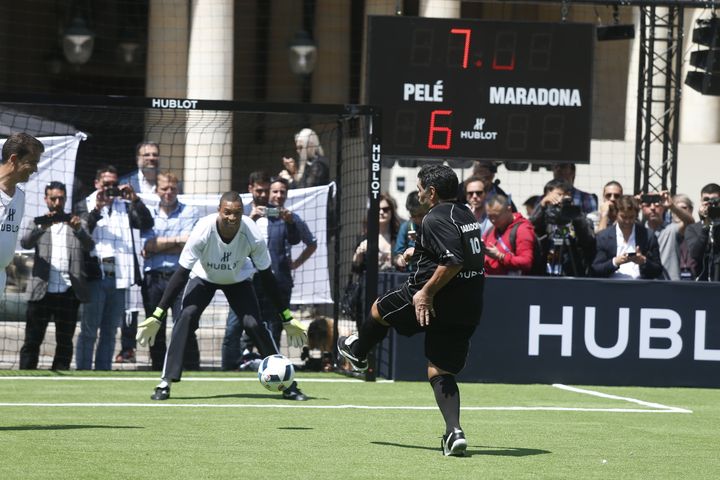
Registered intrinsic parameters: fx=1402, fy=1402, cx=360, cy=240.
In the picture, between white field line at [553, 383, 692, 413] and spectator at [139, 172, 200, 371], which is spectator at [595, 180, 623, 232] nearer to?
white field line at [553, 383, 692, 413]

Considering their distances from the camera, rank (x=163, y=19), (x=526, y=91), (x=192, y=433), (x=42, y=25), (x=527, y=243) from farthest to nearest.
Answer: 1. (x=42, y=25)
2. (x=163, y=19)
3. (x=526, y=91)
4. (x=527, y=243)
5. (x=192, y=433)

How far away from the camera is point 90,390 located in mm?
13078

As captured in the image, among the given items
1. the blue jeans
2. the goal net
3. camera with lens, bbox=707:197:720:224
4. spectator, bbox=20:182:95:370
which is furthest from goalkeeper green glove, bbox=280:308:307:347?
camera with lens, bbox=707:197:720:224

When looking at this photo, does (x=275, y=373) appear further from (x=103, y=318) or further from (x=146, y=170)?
(x=146, y=170)

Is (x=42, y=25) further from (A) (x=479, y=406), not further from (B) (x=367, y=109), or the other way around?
(A) (x=479, y=406)

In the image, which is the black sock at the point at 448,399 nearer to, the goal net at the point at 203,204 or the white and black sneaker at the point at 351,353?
the white and black sneaker at the point at 351,353

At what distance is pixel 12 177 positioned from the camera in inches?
374

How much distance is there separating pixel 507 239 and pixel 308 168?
3.15 metres

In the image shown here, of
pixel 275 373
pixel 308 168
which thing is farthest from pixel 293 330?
pixel 308 168

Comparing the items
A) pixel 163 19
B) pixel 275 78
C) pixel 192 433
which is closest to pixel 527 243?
pixel 192 433

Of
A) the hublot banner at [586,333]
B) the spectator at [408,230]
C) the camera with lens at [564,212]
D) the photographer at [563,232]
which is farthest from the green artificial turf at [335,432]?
the camera with lens at [564,212]

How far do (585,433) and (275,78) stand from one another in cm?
2473

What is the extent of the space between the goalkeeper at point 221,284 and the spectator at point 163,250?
8.72 ft

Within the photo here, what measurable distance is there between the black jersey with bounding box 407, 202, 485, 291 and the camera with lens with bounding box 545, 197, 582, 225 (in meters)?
5.46
